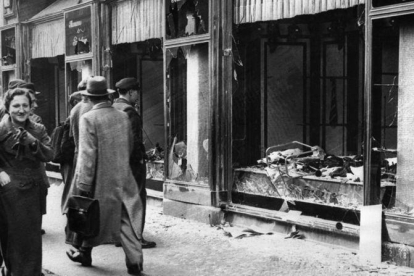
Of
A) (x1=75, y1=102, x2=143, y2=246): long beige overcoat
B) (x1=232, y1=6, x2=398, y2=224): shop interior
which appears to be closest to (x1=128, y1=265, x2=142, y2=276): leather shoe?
(x1=75, y1=102, x2=143, y2=246): long beige overcoat

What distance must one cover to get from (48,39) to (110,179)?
996 centimetres

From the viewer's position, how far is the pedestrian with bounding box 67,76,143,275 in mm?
6852

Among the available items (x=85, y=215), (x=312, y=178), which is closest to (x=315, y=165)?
(x=312, y=178)

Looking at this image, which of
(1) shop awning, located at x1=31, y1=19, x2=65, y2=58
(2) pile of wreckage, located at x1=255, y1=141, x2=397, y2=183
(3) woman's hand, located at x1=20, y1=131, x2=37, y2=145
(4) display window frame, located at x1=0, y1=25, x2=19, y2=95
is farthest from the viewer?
(4) display window frame, located at x1=0, y1=25, x2=19, y2=95

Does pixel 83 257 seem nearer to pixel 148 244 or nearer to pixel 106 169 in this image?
pixel 106 169

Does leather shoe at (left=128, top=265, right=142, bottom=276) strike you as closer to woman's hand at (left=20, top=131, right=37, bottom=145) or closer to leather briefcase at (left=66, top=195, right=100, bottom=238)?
leather briefcase at (left=66, top=195, right=100, bottom=238)

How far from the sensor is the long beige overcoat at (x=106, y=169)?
6.86 m

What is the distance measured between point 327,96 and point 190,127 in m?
2.57

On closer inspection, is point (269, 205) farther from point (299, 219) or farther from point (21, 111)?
point (21, 111)

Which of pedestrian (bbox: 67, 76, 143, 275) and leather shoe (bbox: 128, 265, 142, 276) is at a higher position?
pedestrian (bbox: 67, 76, 143, 275)

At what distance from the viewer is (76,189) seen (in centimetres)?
757

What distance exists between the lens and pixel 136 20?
12.4 m

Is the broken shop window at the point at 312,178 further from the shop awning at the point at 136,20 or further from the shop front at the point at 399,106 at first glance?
the shop awning at the point at 136,20

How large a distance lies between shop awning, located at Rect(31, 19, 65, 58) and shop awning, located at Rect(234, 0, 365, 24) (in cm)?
679
